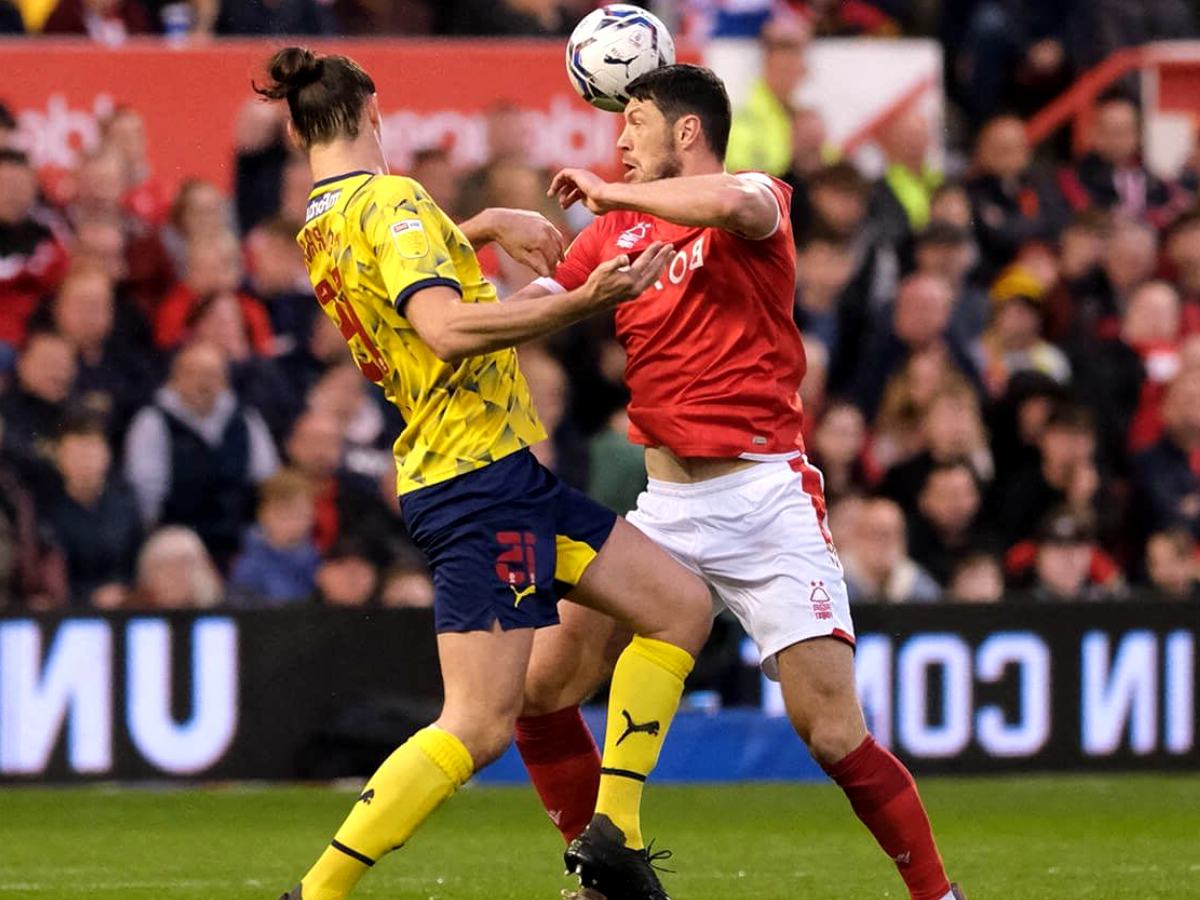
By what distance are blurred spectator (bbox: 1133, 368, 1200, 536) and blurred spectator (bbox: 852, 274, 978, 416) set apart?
100 centimetres

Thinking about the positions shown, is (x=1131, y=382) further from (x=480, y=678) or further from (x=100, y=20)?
(x=480, y=678)

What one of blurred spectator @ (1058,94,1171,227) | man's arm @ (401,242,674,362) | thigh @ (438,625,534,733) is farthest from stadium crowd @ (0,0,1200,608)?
man's arm @ (401,242,674,362)

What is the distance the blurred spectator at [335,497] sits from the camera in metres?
11.2

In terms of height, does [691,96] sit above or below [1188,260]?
above

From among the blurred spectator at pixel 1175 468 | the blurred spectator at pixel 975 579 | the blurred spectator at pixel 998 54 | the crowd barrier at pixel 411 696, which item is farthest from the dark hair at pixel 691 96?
the blurred spectator at pixel 998 54

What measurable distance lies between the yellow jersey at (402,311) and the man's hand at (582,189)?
322mm

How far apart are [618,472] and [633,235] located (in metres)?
3.57

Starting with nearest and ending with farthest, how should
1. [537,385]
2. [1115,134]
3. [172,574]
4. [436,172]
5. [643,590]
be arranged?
[643,590] → [172,574] → [537,385] → [436,172] → [1115,134]

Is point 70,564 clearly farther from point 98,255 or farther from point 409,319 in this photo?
Answer: point 409,319

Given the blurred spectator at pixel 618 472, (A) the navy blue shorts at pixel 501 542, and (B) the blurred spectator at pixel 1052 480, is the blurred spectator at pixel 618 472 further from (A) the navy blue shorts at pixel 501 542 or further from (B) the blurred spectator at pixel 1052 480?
(A) the navy blue shorts at pixel 501 542

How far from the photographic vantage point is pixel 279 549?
11.1 meters

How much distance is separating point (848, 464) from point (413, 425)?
226 inches

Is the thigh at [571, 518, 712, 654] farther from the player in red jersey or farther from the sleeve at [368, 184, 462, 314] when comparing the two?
the sleeve at [368, 184, 462, 314]

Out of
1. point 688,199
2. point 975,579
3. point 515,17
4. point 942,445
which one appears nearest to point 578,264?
point 688,199
